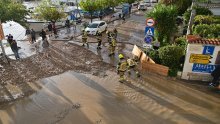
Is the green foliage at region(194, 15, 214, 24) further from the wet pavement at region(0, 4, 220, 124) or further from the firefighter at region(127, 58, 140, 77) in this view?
the firefighter at region(127, 58, 140, 77)

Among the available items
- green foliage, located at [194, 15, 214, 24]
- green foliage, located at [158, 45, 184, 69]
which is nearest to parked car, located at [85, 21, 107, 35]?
green foliage, located at [194, 15, 214, 24]

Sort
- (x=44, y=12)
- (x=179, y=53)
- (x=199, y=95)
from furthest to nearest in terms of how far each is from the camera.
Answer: (x=44, y=12) → (x=179, y=53) → (x=199, y=95)

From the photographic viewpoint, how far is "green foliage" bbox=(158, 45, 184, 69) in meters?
13.6

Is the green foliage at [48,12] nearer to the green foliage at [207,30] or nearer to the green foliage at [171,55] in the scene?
the green foliage at [207,30]

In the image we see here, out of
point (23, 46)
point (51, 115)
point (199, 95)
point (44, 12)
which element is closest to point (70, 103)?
point (51, 115)

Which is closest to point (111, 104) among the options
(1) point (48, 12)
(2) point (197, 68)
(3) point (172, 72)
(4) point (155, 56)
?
(3) point (172, 72)

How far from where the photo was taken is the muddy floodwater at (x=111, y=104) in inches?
383

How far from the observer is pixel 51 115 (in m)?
9.99

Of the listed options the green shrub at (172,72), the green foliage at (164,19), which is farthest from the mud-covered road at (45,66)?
the green foliage at (164,19)

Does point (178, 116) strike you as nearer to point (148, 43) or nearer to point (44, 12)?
point (148, 43)

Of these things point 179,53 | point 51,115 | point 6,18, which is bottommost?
point 51,115

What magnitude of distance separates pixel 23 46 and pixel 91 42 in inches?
225

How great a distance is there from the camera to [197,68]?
1289cm

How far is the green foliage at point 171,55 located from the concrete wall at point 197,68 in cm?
89
